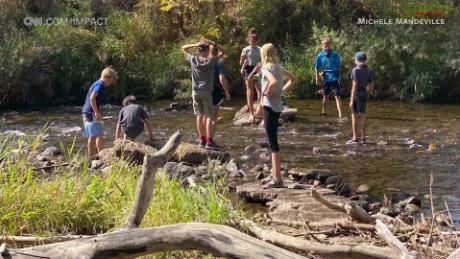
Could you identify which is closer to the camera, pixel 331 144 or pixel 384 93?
pixel 331 144

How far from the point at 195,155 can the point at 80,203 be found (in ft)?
15.2

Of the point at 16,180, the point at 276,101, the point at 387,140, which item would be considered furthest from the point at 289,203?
the point at 387,140

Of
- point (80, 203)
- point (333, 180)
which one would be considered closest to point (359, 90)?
point (333, 180)

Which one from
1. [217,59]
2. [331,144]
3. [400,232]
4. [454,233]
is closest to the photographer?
[454,233]

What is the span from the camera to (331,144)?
13.1 m

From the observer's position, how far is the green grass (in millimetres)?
6629

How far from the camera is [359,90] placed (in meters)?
13.0

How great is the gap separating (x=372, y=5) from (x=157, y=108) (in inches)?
288

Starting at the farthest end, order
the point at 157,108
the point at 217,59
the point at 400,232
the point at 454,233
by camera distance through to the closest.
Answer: the point at 157,108, the point at 217,59, the point at 400,232, the point at 454,233

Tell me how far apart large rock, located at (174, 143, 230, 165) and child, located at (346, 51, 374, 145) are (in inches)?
109

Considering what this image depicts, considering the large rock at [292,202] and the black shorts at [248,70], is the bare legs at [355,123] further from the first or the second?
the large rock at [292,202]

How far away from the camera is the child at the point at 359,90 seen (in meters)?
12.9

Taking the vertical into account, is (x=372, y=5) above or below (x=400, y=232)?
above

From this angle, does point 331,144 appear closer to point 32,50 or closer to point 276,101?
point 276,101
